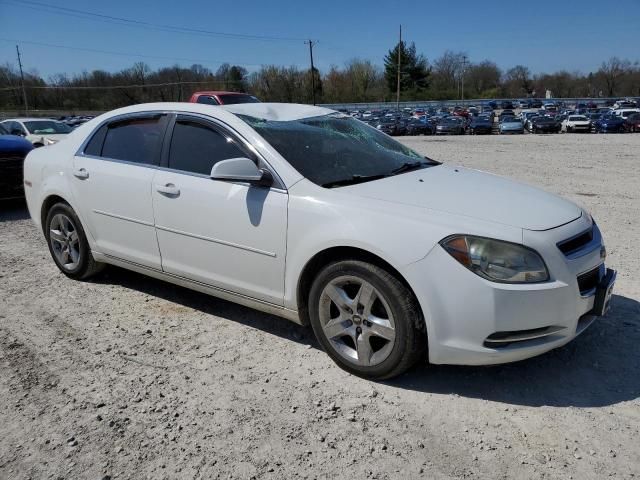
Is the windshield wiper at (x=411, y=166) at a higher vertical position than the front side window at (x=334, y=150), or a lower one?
lower

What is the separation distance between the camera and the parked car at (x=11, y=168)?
25.1 ft

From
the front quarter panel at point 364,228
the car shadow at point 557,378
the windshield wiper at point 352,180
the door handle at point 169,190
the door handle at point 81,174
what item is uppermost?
the door handle at point 81,174

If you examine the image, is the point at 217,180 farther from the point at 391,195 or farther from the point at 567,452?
the point at 567,452

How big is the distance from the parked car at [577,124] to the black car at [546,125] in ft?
1.85

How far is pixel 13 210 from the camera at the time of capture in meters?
8.40

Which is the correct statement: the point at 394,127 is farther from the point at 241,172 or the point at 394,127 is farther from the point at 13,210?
the point at 241,172

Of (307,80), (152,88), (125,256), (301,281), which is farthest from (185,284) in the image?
(307,80)

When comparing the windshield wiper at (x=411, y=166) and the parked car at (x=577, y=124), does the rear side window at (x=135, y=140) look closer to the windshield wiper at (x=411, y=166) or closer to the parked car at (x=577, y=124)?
the windshield wiper at (x=411, y=166)

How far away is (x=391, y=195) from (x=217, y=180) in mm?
1168

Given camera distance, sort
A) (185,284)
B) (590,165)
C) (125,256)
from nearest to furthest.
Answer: (185,284), (125,256), (590,165)

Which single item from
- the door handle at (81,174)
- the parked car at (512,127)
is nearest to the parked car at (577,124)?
the parked car at (512,127)

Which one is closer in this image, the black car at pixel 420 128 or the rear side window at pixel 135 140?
the rear side window at pixel 135 140

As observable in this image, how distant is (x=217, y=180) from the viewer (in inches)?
133

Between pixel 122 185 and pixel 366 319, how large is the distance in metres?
2.22
